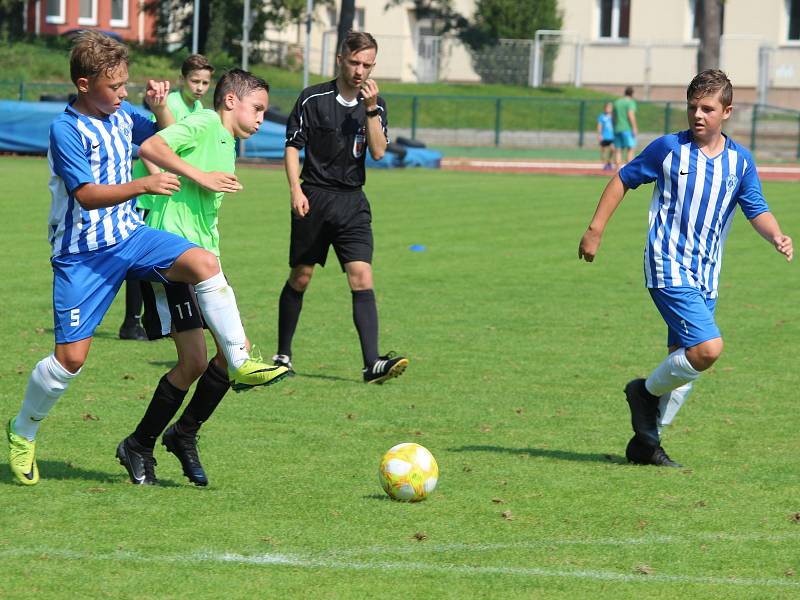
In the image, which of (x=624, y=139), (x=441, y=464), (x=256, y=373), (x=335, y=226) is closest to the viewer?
(x=256, y=373)

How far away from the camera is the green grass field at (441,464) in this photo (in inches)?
189

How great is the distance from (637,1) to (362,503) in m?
50.9

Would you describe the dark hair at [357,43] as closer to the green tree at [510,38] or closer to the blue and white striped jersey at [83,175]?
the blue and white striped jersey at [83,175]

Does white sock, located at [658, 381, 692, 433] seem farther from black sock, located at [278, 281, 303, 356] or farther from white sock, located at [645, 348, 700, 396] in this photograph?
black sock, located at [278, 281, 303, 356]

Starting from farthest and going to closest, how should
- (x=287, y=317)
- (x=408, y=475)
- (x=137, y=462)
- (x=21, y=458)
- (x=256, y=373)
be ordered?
(x=287, y=317) < (x=137, y=462) < (x=21, y=458) < (x=408, y=475) < (x=256, y=373)

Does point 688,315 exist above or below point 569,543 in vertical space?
above

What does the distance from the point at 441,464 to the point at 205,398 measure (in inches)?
50.2

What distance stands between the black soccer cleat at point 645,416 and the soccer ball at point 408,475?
1.24m

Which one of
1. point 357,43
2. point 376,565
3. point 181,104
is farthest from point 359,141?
point 376,565

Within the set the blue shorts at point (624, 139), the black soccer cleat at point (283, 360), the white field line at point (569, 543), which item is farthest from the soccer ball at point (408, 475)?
the blue shorts at point (624, 139)

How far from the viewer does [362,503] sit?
5.75m

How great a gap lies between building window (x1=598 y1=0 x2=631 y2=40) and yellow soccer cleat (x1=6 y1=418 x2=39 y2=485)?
51.5 metres

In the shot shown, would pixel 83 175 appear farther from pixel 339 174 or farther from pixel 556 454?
pixel 339 174

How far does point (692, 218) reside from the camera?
6.34 m
